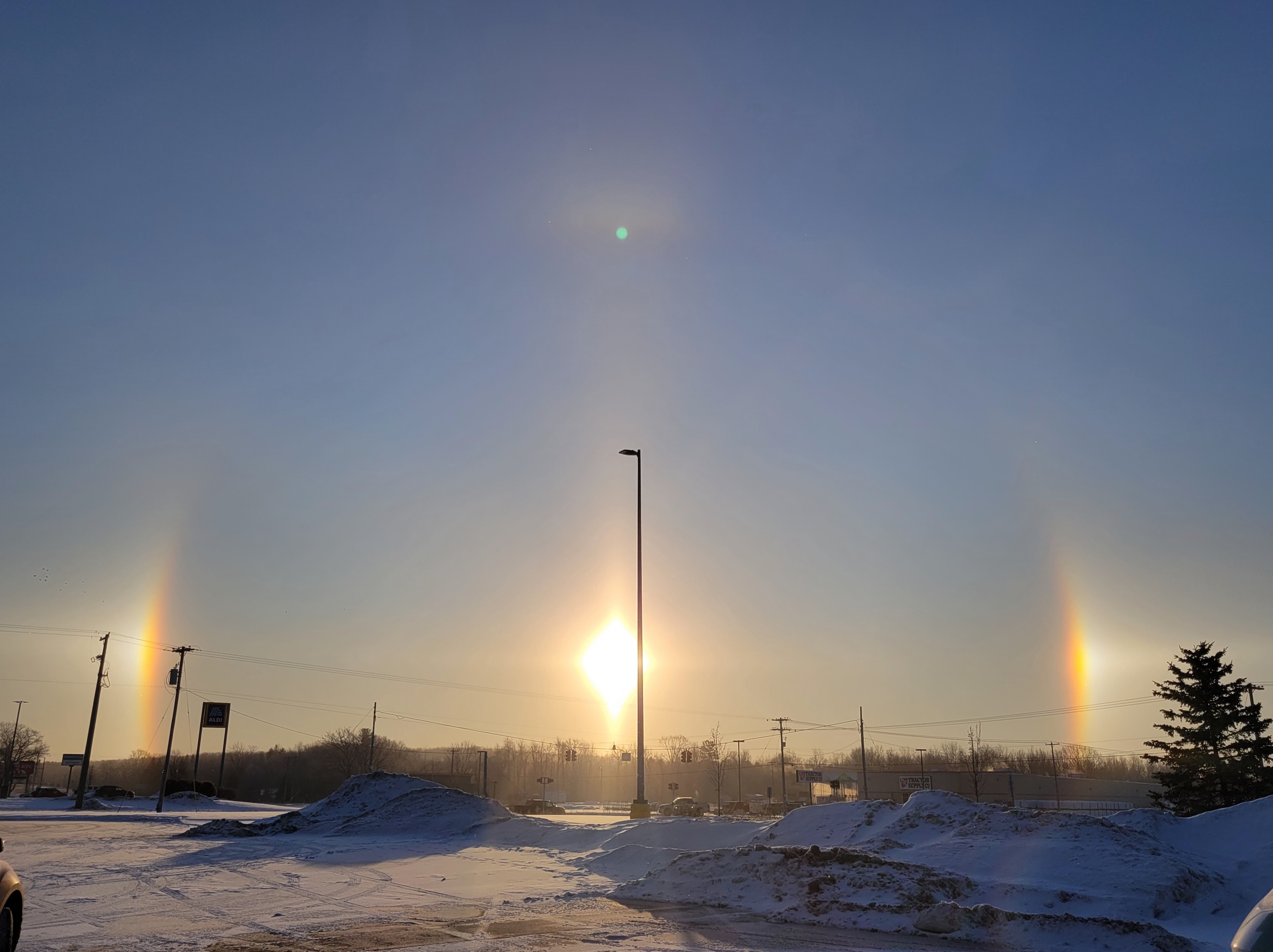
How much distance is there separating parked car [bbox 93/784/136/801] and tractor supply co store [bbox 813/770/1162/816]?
6432 centimetres

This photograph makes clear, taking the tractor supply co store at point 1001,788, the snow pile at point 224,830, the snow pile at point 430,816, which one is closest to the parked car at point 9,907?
the snow pile at point 430,816

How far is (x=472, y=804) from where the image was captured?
32.2 m

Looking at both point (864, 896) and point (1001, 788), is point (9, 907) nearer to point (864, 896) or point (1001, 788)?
point (864, 896)

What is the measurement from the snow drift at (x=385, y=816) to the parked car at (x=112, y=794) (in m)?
47.3

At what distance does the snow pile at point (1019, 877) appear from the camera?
40.7 feet

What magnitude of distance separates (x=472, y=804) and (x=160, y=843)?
1019cm

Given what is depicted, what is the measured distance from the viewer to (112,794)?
2899 inches

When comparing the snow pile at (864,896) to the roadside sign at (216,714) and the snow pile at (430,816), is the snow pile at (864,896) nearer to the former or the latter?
the snow pile at (430,816)

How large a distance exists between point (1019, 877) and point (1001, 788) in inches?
3452

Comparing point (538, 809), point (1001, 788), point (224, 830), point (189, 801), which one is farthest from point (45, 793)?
point (1001, 788)

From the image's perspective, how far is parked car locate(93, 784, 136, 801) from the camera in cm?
7150

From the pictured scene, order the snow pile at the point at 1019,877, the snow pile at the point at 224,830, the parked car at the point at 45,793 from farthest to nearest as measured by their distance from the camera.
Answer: the parked car at the point at 45,793, the snow pile at the point at 224,830, the snow pile at the point at 1019,877

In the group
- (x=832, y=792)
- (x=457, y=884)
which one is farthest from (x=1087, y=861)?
(x=832, y=792)

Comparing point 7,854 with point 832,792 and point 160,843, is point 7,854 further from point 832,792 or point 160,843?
point 832,792
